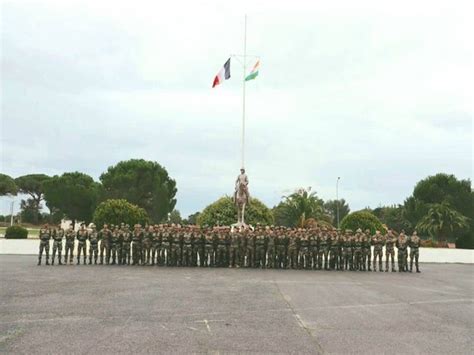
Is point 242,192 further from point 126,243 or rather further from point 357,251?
point 126,243

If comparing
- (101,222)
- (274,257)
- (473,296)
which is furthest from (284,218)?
(473,296)

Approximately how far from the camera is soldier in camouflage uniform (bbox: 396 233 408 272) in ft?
67.8

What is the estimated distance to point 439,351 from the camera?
7.22 meters

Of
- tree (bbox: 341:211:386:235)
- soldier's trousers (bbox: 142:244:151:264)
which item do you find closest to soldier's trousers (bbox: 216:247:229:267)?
soldier's trousers (bbox: 142:244:151:264)

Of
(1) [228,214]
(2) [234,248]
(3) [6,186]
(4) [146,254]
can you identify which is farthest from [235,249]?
(3) [6,186]

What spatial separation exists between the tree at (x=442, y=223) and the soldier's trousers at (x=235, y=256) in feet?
99.8

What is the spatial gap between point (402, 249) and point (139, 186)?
1495 inches

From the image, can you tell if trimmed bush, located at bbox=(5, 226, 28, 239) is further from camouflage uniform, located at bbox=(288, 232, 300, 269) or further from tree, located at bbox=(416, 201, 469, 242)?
tree, located at bbox=(416, 201, 469, 242)

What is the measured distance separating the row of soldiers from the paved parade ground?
13.3 ft

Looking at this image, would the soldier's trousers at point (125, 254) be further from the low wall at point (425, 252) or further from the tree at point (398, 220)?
the tree at point (398, 220)

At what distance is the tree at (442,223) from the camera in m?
45.3

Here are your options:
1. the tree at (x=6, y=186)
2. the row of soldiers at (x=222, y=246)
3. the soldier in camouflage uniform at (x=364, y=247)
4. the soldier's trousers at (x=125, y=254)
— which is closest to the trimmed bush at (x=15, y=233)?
the row of soldiers at (x=222, y=246)

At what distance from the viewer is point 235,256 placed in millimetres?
20109

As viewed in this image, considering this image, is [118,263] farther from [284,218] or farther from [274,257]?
[284,218]
